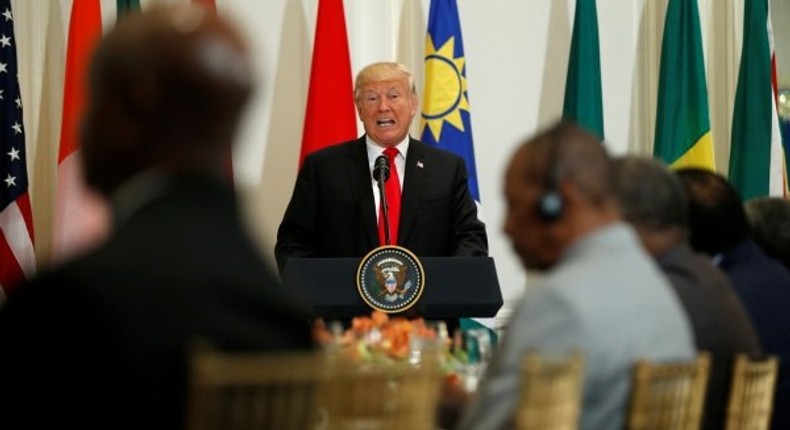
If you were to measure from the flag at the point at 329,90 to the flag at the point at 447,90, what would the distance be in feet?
1.42

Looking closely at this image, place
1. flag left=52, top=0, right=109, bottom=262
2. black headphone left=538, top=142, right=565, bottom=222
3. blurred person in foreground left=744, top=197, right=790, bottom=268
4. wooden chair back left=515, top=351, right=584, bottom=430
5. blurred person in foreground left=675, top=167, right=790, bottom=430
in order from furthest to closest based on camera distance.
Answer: flag left=52, top=0, right=109, bottom=262 → blurred person in foreground left=744, top=197, right=790, bottom=268 → blurred person in foreground left=675, top=167, right=790, bottom=430 → black headphone left=538, top=142, right=565, bottom=222 → wooden chair back left=515, top=351, right=584, bottom=430

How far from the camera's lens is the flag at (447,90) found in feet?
26.3

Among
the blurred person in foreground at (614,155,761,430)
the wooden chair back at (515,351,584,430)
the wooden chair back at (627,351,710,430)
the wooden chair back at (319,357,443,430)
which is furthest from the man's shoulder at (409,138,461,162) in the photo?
the wooden chair back at (319,357,443,430)

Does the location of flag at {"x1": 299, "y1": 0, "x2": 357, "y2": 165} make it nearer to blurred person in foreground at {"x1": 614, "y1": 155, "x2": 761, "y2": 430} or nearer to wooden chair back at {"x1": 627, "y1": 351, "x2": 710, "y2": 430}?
blurred person in foreground at {"x1": 614, "y1": 155, "x2": 761, "y2": 430}

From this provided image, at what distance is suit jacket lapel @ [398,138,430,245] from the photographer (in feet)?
20.8

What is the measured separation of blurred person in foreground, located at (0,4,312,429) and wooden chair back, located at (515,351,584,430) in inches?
21.7

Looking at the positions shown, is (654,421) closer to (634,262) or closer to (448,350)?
(634,262)

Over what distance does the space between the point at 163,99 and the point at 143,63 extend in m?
0.05

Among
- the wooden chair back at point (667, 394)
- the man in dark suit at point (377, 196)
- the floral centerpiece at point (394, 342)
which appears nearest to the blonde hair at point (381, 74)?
the man in dark suit at point (377, 196)

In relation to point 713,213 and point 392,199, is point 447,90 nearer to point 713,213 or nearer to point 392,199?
point 392,199

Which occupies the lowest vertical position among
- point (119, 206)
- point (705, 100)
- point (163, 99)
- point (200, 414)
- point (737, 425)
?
point (737, 425)

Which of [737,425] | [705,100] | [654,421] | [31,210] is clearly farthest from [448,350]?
[705,100]

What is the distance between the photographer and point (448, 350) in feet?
12.9

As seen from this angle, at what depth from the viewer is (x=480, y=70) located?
333 inches
